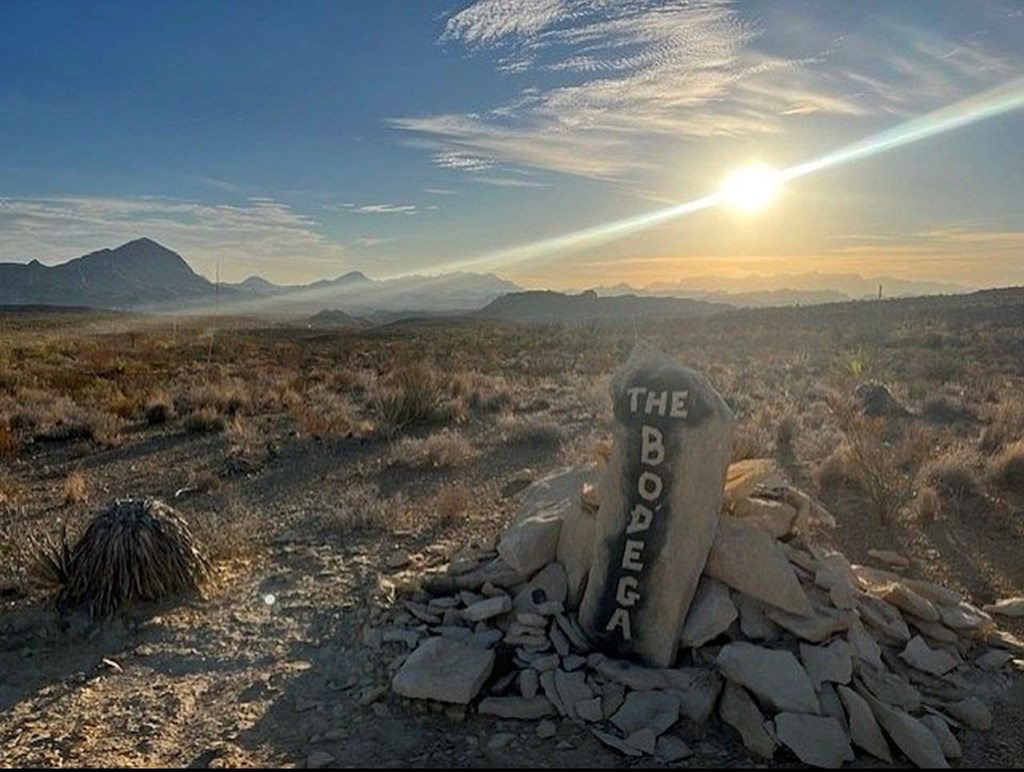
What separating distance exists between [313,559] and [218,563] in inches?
33.9

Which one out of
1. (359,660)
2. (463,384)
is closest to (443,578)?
(359,660)

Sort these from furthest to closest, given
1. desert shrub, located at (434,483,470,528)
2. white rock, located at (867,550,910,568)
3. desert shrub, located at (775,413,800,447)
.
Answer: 1. desert shrub, located at (775,413,800,447)
2. desert shrub, located at (434,483,470,528)
3. white rock, located at (867,550,910,568)

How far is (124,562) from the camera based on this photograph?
21.4 ft

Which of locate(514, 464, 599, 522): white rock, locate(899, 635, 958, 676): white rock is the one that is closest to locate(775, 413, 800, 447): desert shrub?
locate(514, 464, 599, 522): white rock

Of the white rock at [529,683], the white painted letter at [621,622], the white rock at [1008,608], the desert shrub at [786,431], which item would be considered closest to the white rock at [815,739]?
the white painted letter at [621,622]

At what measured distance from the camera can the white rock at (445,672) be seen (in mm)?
5016

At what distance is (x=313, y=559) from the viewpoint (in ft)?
25.5

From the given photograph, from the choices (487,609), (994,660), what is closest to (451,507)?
(487,609)

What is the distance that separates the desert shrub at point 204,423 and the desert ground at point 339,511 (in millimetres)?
41

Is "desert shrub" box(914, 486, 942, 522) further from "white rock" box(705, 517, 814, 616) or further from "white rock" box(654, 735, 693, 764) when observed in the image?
"white rock" box(654, 735, 693, 764)

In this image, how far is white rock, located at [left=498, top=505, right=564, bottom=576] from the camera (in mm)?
6227

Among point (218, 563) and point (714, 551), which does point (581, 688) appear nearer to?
point (714, 551)

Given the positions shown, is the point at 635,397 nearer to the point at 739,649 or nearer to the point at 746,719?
the point at 739,649

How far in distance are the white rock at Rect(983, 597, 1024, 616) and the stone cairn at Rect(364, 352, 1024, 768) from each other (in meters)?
0.63
